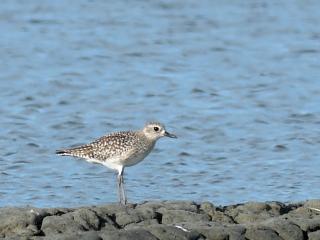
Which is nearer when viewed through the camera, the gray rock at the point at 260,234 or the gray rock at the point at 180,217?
the gray rock at the point at 260,234

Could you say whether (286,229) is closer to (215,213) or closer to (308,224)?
(308,224)

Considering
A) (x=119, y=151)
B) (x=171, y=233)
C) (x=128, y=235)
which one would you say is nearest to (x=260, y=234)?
(x=171, y=233)

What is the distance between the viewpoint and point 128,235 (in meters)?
9.30

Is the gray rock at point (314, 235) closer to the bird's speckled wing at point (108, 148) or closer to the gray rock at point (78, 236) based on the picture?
the gray rock at point (78, 236)

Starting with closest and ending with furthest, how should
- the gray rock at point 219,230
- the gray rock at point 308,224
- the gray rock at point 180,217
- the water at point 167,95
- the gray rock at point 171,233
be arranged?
the gray rock at point 171,233, the gray rock at point 219,230, the gray rock at point 308,224, the gray rock at point 180,217, the water at point 167,95

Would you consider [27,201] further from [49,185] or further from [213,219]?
[213,219]

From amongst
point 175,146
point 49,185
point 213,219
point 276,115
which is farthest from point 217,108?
point 213,219

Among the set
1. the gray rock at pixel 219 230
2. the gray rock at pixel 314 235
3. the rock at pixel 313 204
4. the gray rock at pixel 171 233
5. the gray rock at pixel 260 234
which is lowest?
the rock at pixel 313 204

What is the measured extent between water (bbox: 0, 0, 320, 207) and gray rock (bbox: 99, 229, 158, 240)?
3.39 m

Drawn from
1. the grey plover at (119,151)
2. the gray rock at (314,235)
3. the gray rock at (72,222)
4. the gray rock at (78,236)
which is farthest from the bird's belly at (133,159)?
the gray rock at (78,236)

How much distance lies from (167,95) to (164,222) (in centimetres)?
848

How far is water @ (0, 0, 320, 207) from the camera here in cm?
1384

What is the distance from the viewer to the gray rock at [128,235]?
923 centimetres

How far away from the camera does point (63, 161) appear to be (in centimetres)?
1482
